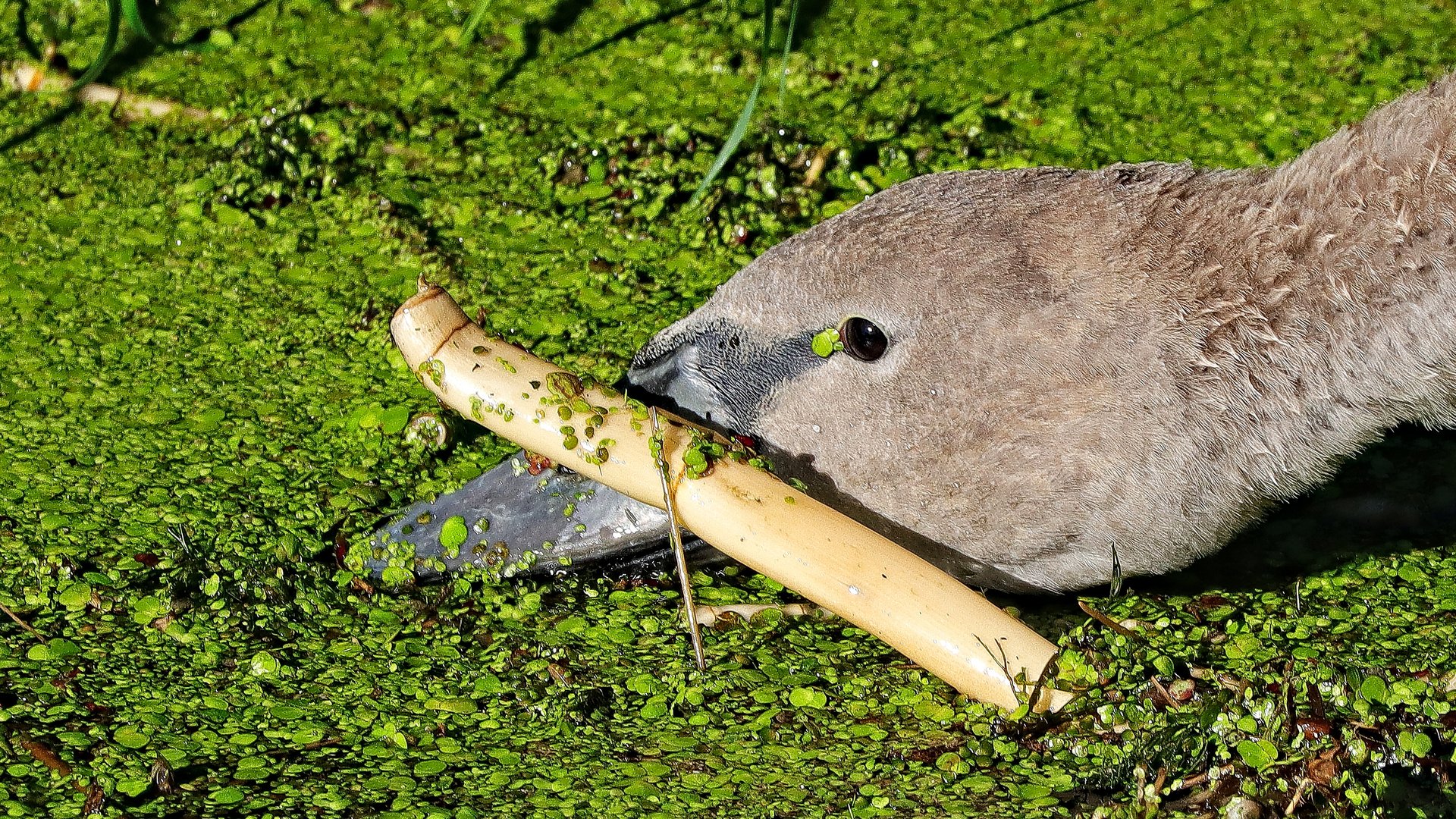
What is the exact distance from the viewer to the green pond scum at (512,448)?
3109mm

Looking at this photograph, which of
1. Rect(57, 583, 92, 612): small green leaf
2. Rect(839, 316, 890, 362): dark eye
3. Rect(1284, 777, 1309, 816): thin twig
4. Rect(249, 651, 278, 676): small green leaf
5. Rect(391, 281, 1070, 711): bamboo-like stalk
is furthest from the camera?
Rect(57, 583, 92, 612): small green leaf

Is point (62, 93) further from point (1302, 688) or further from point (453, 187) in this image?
point (1302, 688)

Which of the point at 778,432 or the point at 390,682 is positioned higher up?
the point at 778,432

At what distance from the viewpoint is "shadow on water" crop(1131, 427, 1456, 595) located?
12.4 ft

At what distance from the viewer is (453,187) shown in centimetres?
530

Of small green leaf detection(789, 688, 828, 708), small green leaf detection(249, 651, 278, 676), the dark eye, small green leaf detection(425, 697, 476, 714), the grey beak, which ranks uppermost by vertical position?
the dark eye

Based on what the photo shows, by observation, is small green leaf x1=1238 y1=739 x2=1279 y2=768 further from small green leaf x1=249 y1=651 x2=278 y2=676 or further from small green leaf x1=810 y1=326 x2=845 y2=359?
small green leaf x1=249 y1=651 x2=278 y2=676

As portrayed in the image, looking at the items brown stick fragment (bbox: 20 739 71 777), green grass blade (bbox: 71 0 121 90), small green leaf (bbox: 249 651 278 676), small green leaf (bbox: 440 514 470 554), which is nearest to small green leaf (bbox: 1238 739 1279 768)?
small green leaf (bbox: 440 514 470 554)

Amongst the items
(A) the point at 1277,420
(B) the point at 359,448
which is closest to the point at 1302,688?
(A) the point at 1277,420

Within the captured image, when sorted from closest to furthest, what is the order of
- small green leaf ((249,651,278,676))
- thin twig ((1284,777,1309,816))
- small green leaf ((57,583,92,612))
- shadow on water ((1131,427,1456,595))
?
thin twig ((1284,777,1309,816)) < small green leaf ((249,651,278,676)) < small green leaf ((57,583,92,612)) < shadow on water ((1131,427,1456,595))

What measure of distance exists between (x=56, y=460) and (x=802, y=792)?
2218mm

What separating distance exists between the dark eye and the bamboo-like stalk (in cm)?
32

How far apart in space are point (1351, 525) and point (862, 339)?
156 centimetres

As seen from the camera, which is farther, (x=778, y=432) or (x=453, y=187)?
(x=453, y=187)
